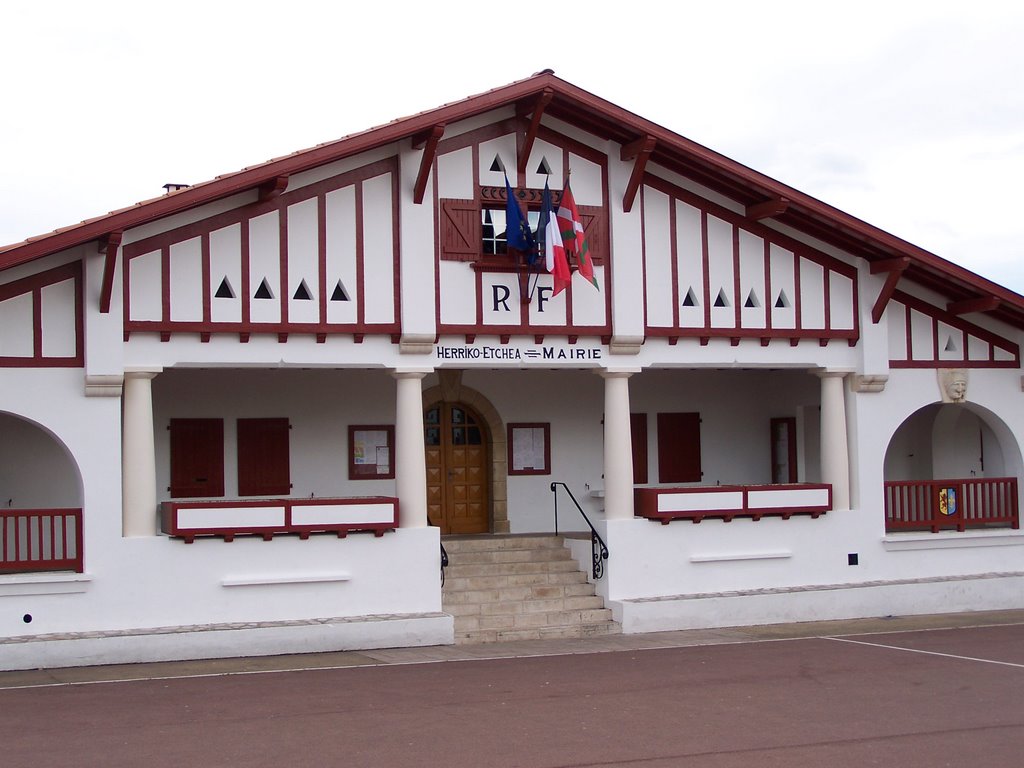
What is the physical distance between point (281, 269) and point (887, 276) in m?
9.13

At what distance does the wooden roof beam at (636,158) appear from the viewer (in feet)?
56.2

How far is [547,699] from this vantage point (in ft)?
40.2

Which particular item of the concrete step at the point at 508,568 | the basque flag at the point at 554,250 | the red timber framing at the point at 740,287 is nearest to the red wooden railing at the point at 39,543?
the concrete step at the point at 508,568

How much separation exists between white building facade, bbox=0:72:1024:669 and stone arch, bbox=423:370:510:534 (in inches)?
2.0

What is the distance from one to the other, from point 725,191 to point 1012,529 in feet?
23.8

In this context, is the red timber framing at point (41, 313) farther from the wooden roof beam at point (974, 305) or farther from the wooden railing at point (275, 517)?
the wooden roof beam at point (974, 305)

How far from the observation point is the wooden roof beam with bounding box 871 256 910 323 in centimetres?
1848

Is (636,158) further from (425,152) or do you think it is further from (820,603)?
(820,603)

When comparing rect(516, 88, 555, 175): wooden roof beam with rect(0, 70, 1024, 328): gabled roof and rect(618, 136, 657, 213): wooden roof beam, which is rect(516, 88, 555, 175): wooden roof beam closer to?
rect(0, 70, 1024, 328): gabled roof

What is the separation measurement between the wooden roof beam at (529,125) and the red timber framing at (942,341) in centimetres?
630

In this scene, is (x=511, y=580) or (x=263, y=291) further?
(x=511, y=580)

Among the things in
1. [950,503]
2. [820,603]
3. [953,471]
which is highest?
[953,471]

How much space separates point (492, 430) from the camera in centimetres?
2022

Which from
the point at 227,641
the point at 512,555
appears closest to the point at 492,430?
the point at 512,555
